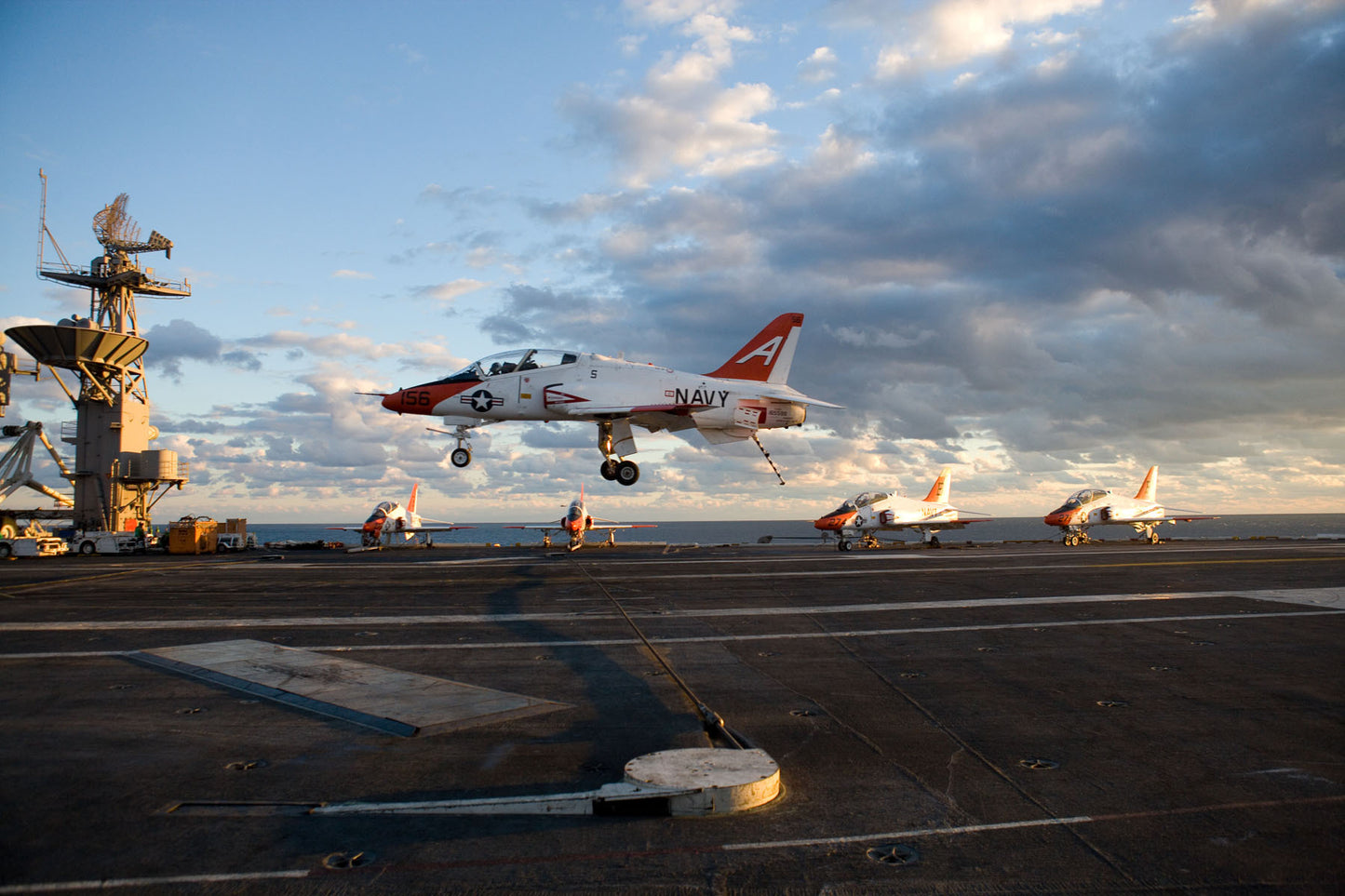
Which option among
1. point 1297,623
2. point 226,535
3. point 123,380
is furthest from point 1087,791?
point 123,380

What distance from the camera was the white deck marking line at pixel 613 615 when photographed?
15328 mm

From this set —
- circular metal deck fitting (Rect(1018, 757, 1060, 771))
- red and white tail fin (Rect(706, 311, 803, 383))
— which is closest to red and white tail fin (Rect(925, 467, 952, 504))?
red and white tail fin (Rect(706, 311, 803, 383))

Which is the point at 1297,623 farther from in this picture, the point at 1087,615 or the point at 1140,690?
the point at 1140,690

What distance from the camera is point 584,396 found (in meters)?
23.6

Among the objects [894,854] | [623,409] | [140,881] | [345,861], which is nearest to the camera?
[140,881]

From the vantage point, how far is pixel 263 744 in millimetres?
8125

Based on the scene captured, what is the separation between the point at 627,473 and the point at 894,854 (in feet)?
64.7

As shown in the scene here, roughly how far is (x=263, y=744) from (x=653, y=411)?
1660 cm

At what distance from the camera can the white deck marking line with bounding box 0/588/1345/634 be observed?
1533cm

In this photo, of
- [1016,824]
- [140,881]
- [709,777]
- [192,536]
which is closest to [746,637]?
[709,777]

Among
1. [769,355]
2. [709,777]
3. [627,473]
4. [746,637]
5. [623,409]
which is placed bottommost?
[746,637]

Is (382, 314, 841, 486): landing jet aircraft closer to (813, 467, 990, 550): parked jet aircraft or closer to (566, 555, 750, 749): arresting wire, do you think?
(566, 555, 750, 749): arresting wire

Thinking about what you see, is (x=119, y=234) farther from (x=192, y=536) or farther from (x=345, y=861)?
(x=345, y=861)

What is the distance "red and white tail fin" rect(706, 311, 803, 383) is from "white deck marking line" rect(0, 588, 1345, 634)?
364 inches
